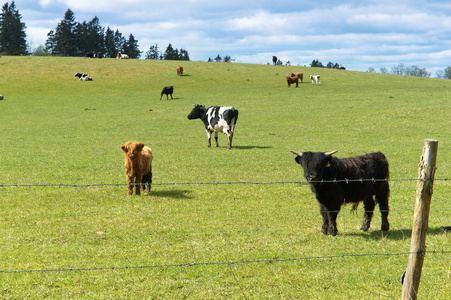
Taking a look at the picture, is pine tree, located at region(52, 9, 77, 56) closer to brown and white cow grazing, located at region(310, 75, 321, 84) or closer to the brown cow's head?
brown and white cow grazing, located at region(310, 75, 321, 84)

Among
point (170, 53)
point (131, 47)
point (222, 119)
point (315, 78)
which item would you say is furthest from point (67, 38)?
point (222, 119)

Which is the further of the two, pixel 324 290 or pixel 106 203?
pixel 106 203

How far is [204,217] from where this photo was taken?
965 cm

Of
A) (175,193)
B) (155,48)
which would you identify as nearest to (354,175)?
(175,193)

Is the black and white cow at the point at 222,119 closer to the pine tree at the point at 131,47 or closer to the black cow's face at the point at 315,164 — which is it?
the black cow's face at the point at 315,164

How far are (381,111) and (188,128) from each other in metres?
14.3

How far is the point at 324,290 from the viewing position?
235 inches

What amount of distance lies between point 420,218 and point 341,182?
3116 millimetres

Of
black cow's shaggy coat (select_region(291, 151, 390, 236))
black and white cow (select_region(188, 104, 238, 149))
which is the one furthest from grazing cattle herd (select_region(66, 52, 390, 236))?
black and white cow (select_region(188, 104, 238, 149))

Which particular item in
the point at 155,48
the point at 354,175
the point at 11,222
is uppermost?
the point at 155,48

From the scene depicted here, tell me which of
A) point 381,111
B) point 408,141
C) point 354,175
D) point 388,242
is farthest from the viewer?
point 381,111

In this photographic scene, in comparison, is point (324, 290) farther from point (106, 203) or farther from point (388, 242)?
point (106, 203)

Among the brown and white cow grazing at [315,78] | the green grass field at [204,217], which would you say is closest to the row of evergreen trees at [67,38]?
the brown and white cow grazing at [315,78]

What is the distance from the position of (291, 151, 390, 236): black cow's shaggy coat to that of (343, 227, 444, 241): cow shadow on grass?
0.53ft
